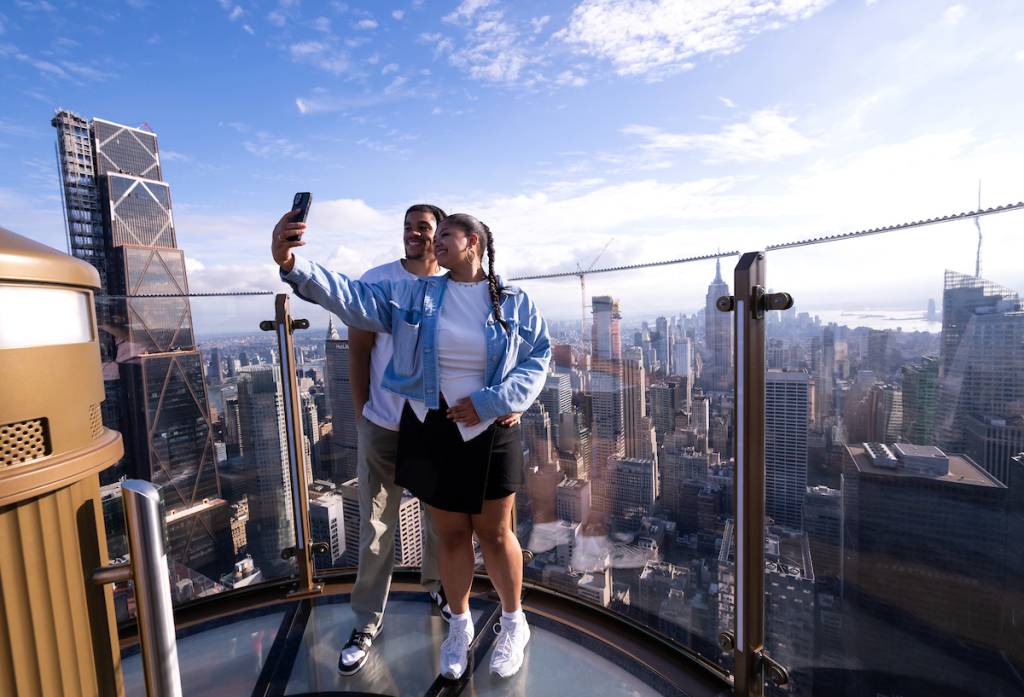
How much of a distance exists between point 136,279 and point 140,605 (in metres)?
2.79

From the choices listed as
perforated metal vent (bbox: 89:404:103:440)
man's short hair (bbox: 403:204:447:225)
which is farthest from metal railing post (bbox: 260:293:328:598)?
perforated metal vent (bbox: 89:404:103:440)

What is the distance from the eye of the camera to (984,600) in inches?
58.3

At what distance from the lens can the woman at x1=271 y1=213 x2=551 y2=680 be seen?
5.04 ft

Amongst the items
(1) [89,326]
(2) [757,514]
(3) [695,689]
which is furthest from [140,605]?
(3) [695,689]

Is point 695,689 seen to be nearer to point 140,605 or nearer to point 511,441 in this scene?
point 511,441

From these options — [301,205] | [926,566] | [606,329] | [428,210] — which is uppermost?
[428,210]

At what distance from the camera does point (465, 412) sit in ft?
4.88

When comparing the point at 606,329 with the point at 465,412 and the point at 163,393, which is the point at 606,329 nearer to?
the point at 465,412

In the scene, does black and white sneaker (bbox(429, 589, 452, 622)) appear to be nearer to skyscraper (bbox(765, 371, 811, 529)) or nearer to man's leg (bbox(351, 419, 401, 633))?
man's leg (bbox(351, 419, 401, 633))

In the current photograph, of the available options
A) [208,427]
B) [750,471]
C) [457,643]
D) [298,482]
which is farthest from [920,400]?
[208,427]

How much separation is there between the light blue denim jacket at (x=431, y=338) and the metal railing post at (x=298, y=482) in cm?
78

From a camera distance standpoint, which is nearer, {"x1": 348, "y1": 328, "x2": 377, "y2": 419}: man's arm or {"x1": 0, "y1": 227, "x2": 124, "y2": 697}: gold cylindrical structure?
{"x1": 0, "y1": 227, "x2": 124, "y2": 697}: gold cylindrical structure

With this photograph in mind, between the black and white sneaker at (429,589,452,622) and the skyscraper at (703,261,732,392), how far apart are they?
1.39 m

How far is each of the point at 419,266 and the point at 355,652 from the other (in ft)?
4.79
